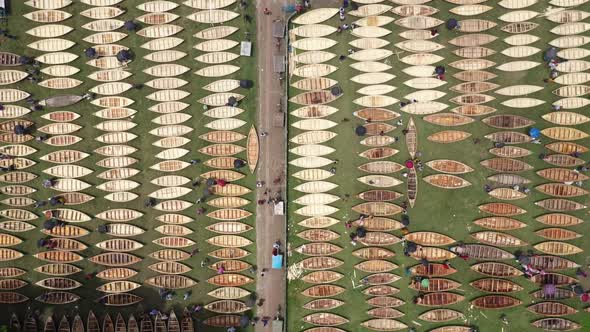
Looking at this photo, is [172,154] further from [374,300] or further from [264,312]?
[374,300]

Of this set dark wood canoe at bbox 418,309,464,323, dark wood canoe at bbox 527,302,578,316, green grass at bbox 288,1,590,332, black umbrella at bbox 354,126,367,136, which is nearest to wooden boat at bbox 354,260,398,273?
green grass at bbox 288,1,590,332

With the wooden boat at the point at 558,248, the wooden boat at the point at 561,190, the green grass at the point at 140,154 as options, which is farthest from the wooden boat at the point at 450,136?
the green grass at the point at 140,154

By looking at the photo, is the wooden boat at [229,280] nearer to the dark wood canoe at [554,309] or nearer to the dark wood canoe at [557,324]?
the dark wood canoe at [554,309]

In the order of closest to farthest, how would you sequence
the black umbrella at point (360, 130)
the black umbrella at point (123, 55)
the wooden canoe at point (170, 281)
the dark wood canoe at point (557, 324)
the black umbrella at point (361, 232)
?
the black umbrella at point (123, 55) < the black umbrella at point (360, 130) < the black umbrella at point (361, 232) < the dark wood canoe at point (557, 324) < the wooden canoe at point (170, 281)

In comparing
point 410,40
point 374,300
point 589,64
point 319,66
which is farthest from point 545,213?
point 319,66

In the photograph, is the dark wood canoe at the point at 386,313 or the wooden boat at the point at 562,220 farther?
the dark wood canoe at the point at 386,313

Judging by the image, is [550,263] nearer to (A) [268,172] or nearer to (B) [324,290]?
(B) [324,290]
